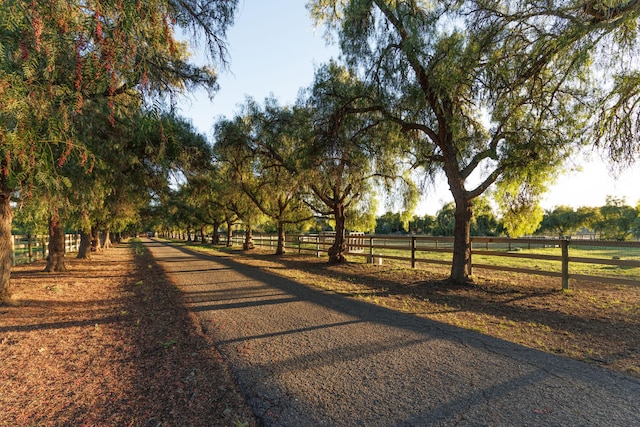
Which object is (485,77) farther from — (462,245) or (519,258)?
(519,258)

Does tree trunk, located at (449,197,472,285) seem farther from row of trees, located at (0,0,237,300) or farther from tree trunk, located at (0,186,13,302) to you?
tree trunk, located at (0,186,13,302)

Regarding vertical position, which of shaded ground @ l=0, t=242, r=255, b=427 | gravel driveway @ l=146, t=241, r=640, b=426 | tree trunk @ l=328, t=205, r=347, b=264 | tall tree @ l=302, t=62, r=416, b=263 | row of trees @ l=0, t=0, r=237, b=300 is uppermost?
tall tree @ l=302, t=62, r=416, b=263

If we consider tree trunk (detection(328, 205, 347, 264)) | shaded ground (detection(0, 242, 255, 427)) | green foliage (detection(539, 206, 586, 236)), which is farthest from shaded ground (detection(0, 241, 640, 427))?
green foliage (detection(539, 206, 586, 236))

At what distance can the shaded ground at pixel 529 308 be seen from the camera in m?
4.43

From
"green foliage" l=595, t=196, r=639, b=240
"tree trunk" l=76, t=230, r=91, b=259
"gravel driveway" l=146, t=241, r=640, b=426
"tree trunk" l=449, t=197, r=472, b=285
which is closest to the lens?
"gravel driveway" l=146, t=241, r=640, b=426

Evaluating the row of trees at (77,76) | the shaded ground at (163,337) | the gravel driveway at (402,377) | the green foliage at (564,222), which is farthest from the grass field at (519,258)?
the green foliage at (564,222)

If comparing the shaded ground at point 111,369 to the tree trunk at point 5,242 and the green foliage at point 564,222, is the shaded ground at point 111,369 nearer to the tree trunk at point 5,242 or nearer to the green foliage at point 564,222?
the tree trunk at point 5,242

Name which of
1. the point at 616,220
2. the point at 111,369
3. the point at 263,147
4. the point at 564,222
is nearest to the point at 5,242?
the point at 111,369

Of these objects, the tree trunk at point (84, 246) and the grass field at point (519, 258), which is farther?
the tree trunk at point (84, 246)

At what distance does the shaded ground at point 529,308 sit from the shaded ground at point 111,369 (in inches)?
153

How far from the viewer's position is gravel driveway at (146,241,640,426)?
106 inches

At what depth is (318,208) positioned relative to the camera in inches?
714

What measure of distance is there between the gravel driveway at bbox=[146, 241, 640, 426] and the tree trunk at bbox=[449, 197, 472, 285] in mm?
4174

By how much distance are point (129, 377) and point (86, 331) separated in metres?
2.24
